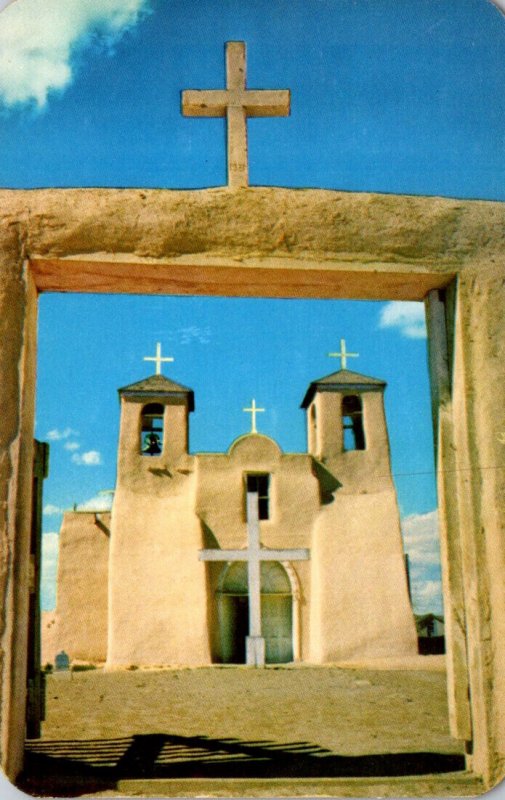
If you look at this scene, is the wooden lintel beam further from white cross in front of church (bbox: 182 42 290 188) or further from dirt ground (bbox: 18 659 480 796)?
dirt ground (bbox: 18 659 480 796)

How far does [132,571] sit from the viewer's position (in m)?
5.55

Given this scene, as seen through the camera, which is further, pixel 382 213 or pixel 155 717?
pixel 155 717

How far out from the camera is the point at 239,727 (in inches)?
168

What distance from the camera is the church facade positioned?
5.29 m

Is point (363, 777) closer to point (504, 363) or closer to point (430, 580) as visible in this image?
point (430, 580)

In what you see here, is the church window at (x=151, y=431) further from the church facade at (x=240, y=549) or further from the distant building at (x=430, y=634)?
the distant building at (x=430, y=634)

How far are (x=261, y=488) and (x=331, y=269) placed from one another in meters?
2.66

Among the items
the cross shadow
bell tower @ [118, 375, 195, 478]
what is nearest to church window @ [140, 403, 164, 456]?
bell tower @ [118, 375, 195, 478]

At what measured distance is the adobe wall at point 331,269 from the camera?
351 centimetres

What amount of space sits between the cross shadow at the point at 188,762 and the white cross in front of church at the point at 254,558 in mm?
1465

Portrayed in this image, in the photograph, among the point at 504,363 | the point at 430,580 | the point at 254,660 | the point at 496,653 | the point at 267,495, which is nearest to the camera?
the point at 496,653

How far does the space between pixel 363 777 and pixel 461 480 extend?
1.48 metres

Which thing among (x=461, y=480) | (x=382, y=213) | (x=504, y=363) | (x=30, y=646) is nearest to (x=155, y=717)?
(x=30, y=646)

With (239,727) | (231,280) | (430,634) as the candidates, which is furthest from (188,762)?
(231,280)
